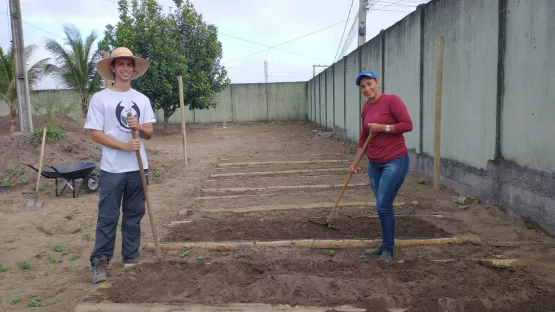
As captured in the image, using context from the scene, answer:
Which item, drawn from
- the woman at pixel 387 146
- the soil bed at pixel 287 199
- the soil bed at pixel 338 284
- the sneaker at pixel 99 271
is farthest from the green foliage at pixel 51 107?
the woman at pixel 387 146

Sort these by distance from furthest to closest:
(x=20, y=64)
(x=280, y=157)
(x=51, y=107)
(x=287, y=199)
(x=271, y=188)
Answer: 1. (x=51, y=107)
2. (x=280, y=157)
3. (x=20, y=64)
4. (x=271, y=188)
5. (x=287, y=199)

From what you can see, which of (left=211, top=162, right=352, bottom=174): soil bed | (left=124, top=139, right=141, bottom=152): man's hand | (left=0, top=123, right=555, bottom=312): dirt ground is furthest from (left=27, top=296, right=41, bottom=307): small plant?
(left=211, top=162, right=352, bottom=174): soil bed

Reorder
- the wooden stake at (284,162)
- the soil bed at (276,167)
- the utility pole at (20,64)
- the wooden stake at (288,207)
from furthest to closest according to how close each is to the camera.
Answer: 1. the wooden stake at (284,162)
2. the utility pole at (20,64)
3. the soil bed at (276,167)
4. the wooden stake at (288,207)

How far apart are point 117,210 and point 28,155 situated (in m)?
6.19

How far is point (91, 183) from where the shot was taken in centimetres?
747

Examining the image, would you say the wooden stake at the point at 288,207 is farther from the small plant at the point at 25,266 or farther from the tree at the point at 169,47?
the tree at the point at 169,47

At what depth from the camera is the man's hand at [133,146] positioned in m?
3.72

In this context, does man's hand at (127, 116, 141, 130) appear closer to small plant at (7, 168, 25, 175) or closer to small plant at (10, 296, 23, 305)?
small plant at (10, 296, 23, 305)

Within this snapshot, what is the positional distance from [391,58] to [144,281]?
7.90 meters

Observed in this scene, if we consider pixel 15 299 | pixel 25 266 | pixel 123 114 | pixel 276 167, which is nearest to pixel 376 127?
pixel 123 114

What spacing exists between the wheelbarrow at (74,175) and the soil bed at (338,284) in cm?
392

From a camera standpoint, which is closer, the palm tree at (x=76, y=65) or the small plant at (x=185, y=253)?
the small plant at (x=185, y=253)

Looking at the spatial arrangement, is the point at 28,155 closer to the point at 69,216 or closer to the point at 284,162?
the point at 69,216

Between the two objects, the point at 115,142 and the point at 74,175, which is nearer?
the point at 115,142
